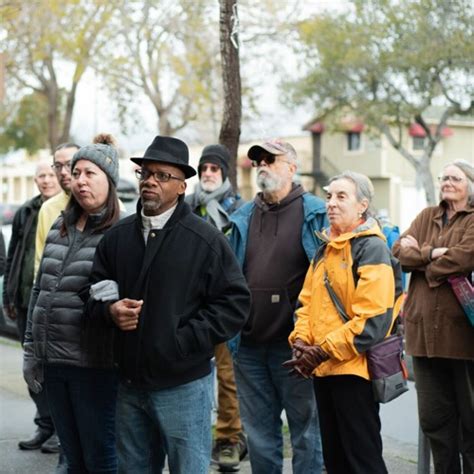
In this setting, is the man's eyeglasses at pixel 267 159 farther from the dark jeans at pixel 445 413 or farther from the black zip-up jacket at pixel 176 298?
the dark jeans at pixel 445 413

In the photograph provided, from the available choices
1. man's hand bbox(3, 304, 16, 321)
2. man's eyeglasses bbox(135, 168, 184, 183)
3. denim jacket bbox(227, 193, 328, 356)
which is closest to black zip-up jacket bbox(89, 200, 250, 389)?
man's eyeglasses bbox(135, 168, 184, 183)

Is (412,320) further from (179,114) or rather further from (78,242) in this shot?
(179,114)

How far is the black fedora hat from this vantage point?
172 inches

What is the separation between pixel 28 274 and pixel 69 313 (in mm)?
2358

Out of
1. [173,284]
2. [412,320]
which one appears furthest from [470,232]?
[173,284]

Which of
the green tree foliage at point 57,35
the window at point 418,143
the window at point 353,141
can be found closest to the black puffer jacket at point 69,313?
the green tree foliage at point 57,35

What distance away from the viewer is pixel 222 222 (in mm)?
6715

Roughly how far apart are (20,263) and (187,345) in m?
3.28

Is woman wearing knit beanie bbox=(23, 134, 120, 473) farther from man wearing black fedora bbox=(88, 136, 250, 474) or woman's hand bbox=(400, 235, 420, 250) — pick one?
woman's hand bbox=(400, 235, 420, 250)

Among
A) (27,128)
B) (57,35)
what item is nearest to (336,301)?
(57,35)

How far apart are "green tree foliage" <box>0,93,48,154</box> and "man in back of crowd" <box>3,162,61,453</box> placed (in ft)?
106

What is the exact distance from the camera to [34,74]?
29.2m

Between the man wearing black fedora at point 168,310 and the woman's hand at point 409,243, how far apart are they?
5.66 ft

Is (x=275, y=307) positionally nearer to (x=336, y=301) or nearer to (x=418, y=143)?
(x=336, y=301)
